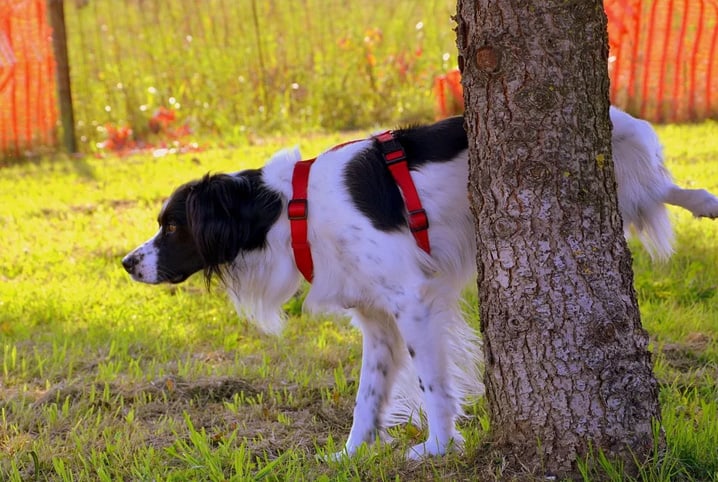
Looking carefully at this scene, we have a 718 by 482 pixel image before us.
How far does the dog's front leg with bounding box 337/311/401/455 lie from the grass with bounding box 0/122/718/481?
153mm

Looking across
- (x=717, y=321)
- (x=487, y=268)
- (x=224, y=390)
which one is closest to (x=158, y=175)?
(x=224, y=390)

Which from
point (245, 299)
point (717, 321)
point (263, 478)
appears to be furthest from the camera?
point (717, 321)

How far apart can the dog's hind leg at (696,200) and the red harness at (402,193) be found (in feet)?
3.09

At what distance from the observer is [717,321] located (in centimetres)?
450

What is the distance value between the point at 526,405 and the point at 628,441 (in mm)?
310

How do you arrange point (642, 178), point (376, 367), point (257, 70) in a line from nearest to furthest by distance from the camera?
point (642, 178), point (376, 367), point (257, 70)

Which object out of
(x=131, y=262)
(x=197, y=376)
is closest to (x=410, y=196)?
(x=131, y=262)

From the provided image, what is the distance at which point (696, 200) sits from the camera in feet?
11.0

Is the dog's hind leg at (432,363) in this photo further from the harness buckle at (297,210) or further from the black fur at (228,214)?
the black fur at (228,214)

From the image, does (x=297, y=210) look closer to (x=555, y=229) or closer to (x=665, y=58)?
(x=555, y=229)

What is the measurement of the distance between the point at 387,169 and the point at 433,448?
101 centimetres

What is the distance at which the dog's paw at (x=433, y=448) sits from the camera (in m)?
3.13

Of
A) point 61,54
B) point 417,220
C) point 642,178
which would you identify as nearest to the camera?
point 417,220

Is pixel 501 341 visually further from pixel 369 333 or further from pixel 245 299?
pixel 245 299
